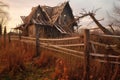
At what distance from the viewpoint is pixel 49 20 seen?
3644 cm

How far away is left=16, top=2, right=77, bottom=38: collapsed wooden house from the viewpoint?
34.9 meters

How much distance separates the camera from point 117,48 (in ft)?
30.0

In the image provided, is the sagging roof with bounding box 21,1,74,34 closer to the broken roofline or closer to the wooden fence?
the broken roofline

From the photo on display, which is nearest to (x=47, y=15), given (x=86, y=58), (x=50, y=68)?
(x=50, y=68)

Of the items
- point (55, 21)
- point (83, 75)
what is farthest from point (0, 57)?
point (55, 21)

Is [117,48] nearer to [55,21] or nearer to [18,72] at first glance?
[18,72]

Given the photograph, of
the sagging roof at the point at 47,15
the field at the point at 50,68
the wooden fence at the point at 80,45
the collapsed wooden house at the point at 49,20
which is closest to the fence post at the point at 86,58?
the wooden fence at the point at 80,45

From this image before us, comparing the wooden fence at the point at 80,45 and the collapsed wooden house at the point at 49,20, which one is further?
the collapsed wooden house at the point at 49,20

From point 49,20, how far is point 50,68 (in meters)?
25.4

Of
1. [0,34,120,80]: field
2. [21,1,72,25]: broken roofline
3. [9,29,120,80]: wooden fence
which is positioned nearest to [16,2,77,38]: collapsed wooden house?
[21,1,72,25]: broken roofline

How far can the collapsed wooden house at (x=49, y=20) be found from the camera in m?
34.9

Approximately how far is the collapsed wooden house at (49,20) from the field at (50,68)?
70.1 ft

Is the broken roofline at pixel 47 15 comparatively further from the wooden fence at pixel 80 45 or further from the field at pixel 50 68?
the field at pixel 50 68

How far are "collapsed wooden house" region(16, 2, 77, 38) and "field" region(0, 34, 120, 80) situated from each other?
70.1 ft
